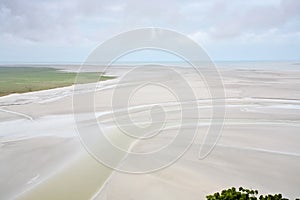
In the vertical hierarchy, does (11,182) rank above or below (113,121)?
below

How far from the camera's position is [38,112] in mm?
14430

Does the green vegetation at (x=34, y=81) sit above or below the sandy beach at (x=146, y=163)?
above

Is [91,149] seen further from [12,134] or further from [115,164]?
[12,134]

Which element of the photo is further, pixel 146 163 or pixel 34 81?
pixel 34 81

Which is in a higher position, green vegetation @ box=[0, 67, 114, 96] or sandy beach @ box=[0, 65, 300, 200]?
green vegetation @ box=[0, 67, 114, 96]

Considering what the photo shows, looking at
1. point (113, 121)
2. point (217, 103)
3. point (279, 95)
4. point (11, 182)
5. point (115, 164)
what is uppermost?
point (279, 95)

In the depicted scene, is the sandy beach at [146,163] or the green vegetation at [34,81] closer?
the sandy beach at [146,163]

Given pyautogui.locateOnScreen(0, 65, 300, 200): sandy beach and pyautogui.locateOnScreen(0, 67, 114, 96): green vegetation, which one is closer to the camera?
pyautogui.locateOnScreen(0, 65, 300, 200): sandy beach

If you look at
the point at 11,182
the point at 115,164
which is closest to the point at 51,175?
the point at 11,182

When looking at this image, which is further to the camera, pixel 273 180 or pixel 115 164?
pixel 115 164

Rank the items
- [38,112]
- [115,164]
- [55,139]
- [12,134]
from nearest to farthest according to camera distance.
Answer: [115,164] → [55,139] → [12,134] → [38,112]

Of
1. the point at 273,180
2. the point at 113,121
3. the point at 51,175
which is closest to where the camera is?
the point at 273,180

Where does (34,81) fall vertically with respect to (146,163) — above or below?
above

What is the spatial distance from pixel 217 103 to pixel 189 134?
704cm
